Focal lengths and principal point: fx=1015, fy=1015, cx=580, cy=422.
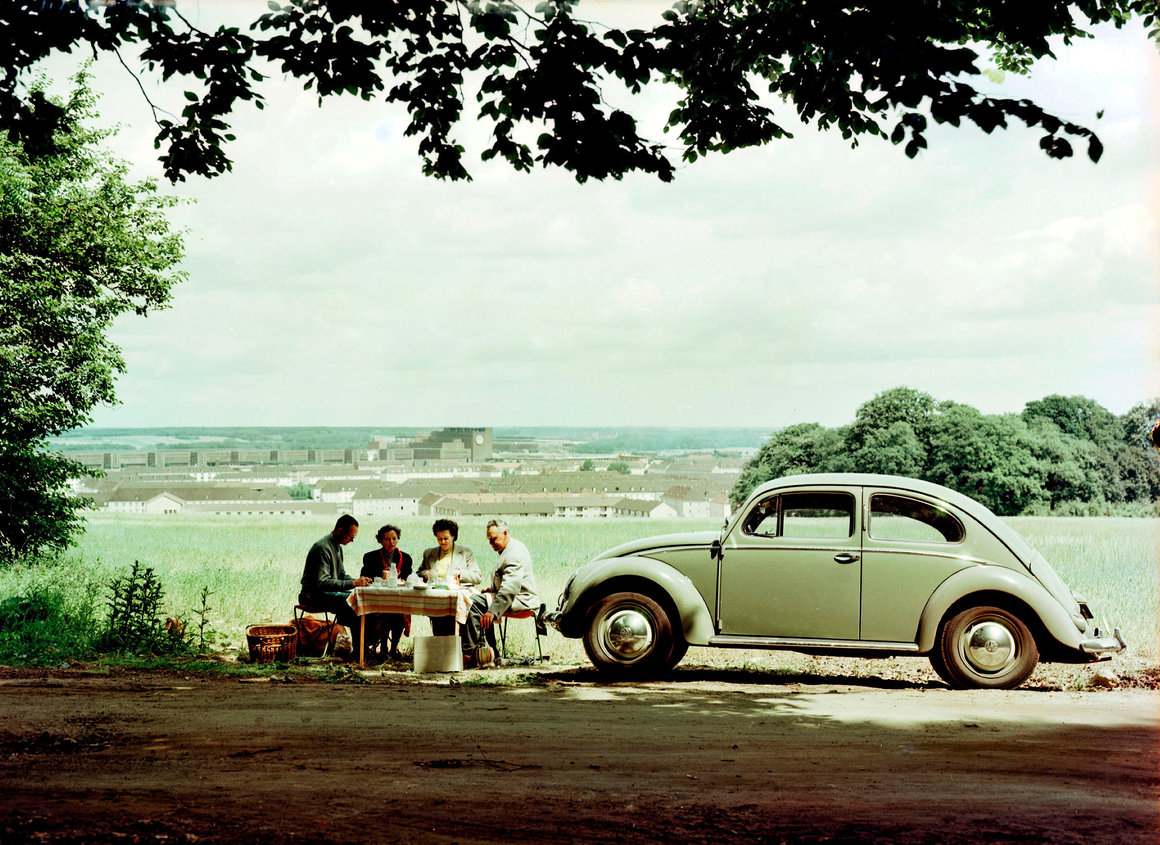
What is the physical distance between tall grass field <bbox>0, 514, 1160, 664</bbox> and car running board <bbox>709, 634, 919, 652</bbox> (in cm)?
239

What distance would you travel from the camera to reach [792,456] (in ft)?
74.7

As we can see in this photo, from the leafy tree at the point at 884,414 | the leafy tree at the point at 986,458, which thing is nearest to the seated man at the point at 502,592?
the leafy tree at the point at 884,414

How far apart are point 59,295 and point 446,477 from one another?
9.98m

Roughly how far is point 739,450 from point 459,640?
490 inches

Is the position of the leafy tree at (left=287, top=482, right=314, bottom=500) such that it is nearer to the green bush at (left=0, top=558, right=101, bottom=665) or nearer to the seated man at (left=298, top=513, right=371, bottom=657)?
the green bush at (left=0, top=558, right=101, bottom=665)

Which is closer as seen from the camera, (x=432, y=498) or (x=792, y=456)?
(x=792, y=456)

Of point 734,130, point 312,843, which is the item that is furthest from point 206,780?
point 734,130

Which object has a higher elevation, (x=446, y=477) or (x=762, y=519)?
(x=446, y=477)

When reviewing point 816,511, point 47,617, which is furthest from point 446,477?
point 816,511

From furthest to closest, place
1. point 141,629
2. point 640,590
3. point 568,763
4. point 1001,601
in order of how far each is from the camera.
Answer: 1. point 141,629
2. point 640,590
3. point 1001,601
4. point 568,763

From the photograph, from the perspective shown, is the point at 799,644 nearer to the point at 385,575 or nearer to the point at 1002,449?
the point at 385,575

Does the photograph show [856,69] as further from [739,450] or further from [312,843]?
[739,450]

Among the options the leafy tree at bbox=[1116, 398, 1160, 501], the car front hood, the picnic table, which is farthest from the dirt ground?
the leafy tree at bbox=[1116, 398, 1160, 501]

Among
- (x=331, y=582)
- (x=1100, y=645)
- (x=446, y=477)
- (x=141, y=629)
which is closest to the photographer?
(x=1100, y=645)
